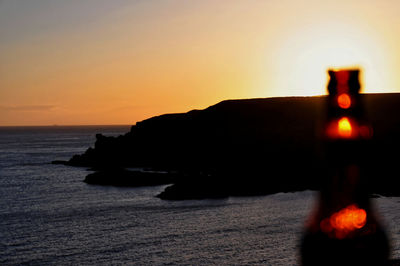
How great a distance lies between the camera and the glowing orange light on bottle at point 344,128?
435 inches

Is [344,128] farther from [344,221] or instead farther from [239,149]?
[239,149]

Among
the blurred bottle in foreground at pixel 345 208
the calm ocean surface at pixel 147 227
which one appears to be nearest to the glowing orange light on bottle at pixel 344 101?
the blurred bottle in foreground at pixel 345 208

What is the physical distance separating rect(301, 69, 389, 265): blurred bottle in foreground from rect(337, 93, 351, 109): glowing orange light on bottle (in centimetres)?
21

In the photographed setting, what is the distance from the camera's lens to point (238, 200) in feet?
230

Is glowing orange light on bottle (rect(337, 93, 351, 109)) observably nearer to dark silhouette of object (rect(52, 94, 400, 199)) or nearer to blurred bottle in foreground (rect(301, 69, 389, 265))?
blurred bottle in foreground (rect(301, 69, 389, 265))

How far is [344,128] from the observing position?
11.1 meters

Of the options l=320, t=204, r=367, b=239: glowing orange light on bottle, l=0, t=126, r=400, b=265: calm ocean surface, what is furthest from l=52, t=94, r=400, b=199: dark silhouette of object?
l=320, t=204, r=367, b=239: glowing orange light on bottle

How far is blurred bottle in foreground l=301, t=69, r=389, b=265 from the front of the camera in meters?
10.9

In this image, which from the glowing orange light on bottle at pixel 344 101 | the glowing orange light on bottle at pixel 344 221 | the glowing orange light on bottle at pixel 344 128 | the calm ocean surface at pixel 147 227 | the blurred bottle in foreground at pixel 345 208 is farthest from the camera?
the calm ocean surface at pixel 147 227

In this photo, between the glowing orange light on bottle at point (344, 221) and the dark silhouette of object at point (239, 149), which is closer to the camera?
the glowing orange light on bottle at point (344, 221)

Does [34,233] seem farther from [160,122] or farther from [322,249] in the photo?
[160,122]

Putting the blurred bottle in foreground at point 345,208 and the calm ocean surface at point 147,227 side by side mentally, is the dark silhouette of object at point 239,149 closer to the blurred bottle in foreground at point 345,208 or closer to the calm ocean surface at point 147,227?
the calm ocean surface at point 147,227

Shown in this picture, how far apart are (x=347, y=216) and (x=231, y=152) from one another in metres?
99.1

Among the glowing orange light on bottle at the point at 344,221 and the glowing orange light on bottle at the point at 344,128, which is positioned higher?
the glowing orange light on bottle at the point at 344,128
